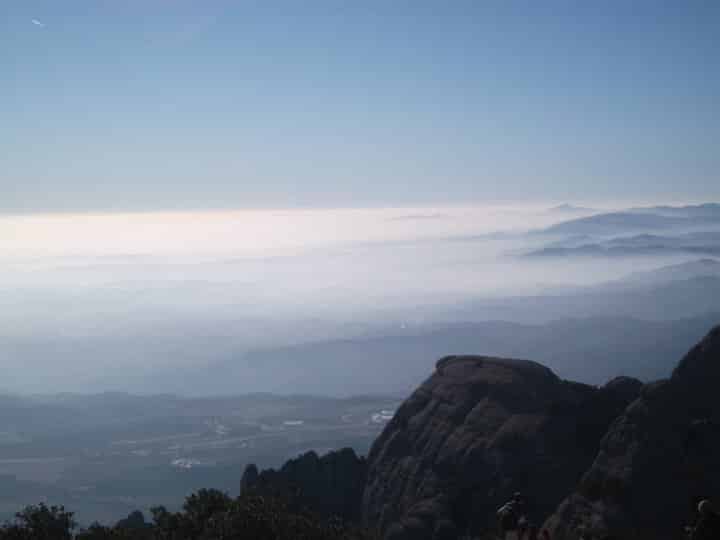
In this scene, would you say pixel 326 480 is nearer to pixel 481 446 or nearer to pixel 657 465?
pixel 481 446

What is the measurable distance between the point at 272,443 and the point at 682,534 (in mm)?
150988

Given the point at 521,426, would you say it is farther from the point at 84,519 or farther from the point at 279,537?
the point at 84,519

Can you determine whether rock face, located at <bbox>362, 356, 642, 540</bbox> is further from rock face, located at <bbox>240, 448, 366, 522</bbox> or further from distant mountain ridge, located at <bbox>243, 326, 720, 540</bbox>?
rock face, located at <bbox>240, 448, 366, 522</bbox>

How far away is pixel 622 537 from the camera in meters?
40.8

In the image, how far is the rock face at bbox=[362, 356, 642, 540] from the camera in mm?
53438

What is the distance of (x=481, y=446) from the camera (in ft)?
190

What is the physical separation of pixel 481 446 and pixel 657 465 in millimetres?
13732

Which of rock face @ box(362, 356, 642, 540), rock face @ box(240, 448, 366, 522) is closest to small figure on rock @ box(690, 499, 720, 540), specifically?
rock face @ box(362, 356, 642, 540)

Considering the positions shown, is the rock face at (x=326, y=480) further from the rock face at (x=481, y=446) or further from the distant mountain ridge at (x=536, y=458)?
the rock face at (x=481, y=446)

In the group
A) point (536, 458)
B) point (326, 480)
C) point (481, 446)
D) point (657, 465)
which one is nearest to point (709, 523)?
point (657, 465)

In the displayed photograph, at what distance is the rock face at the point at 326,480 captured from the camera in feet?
212

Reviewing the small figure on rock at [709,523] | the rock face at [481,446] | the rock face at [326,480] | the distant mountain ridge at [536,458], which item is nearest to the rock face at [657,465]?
the distant mountain ridge at [536,458]

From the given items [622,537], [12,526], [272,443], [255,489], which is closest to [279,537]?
[12,526]

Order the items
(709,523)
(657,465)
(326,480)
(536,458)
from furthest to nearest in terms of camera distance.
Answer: (326,480) < (536,458) < (657,465) < (709,523)
